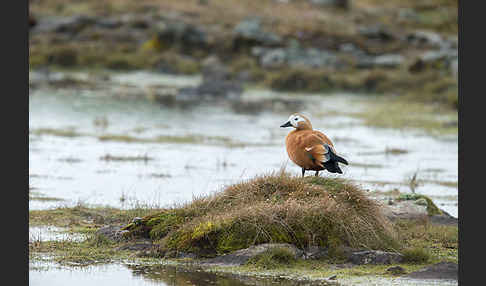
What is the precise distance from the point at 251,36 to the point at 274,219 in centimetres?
3259

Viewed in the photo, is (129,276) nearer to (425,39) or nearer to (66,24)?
(66,24)

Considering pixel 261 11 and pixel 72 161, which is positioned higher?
pixel 261 11

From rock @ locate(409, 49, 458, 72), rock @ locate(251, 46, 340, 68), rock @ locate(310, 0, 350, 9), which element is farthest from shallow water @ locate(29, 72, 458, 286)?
rock @ locate(310, 0, 350, 9)

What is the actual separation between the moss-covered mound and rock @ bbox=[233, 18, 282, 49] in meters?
31.3

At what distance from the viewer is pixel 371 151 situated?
809 inches

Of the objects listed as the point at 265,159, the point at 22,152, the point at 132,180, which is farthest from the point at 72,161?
the point at 22,152

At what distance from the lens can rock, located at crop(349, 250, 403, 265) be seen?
9.60 m

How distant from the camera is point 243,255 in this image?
9508 millimetres

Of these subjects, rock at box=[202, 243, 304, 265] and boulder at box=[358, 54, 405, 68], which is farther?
boulder at box=[358, 54, 405, 68]

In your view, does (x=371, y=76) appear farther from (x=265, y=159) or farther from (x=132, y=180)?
(x=132, y=180)

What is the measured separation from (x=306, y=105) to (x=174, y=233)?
20023 mm

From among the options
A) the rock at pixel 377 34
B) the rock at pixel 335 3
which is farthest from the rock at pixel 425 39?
the rock at pixel 335 3

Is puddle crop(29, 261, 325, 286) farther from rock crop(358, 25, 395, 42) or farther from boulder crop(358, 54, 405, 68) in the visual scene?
rock crop(358, 25, 395, 42)

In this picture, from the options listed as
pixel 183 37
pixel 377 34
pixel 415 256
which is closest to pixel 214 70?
pixel 183 37
